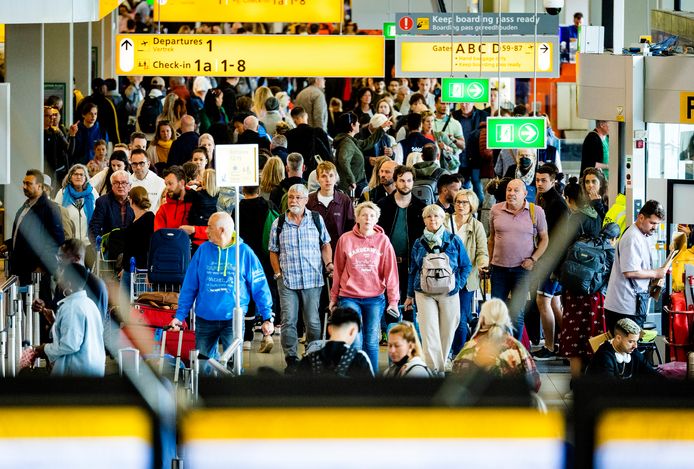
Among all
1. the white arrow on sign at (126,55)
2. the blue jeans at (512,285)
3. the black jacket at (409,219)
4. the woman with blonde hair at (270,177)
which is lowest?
the blue jeans at (512,285)

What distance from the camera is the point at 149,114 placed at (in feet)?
68.1

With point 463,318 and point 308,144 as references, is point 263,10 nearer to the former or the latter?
point 308,144

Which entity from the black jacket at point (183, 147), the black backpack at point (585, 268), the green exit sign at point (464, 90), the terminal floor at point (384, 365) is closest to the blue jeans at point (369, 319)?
the terminal floor at point (384, 365)

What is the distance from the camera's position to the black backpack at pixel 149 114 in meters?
20.8

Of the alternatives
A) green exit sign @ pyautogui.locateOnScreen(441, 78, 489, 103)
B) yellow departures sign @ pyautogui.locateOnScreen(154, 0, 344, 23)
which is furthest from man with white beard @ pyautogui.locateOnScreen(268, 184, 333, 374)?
yellow departures sign @ pyautogui.locateOnScreen(154, 0, 344, 23)

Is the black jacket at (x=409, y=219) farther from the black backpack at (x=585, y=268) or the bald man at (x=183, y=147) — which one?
the bald man at (x=183, y=147)

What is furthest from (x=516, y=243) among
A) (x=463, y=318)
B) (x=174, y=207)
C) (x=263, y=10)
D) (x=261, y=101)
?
(x=263, y=10)

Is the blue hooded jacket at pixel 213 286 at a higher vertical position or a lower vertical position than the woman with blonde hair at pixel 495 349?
higher

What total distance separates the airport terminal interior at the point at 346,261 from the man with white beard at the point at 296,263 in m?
0.02

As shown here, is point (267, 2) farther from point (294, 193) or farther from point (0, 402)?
point (0, 402)

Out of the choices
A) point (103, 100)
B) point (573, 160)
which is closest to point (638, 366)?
point (103, 100)

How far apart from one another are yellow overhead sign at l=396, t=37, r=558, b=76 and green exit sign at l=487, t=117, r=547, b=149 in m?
4.49

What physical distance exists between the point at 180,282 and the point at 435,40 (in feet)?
27.2

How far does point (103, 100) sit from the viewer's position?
2042 cm
